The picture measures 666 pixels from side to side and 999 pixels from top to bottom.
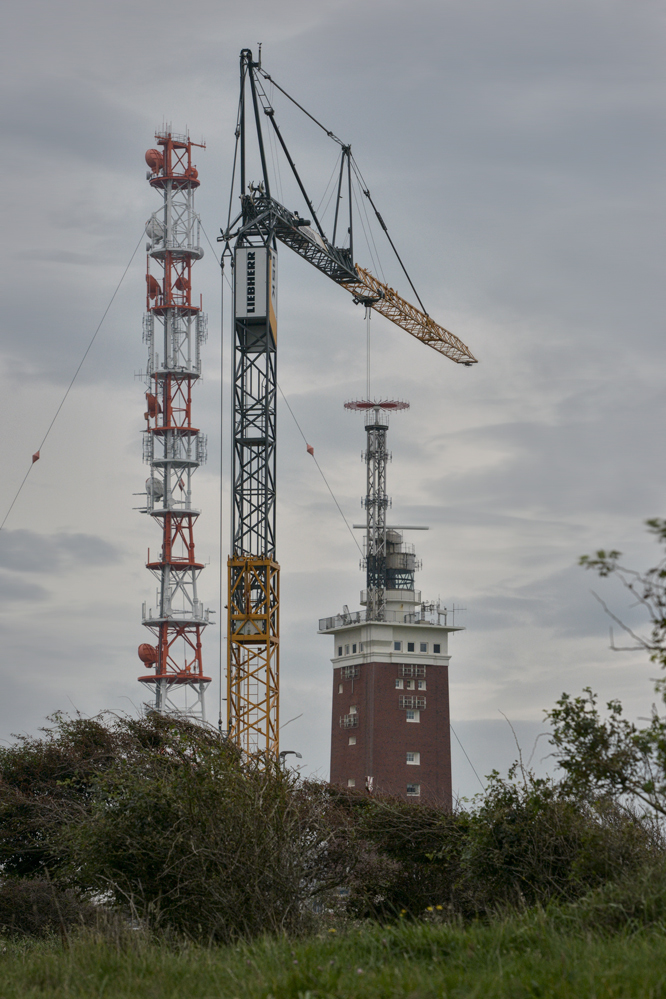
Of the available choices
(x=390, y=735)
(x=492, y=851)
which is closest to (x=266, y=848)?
(x=492, y=851)

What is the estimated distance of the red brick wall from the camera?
273ft

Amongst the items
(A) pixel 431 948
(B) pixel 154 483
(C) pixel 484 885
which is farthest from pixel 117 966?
(B) pixel 154 483

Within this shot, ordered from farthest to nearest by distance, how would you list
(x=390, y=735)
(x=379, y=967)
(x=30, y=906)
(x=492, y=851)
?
(x=390, y=735) < (x=30, y=906) < (x=492, y=851) < (x=379, y=967)

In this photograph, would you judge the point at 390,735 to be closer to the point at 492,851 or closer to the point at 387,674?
the point at 387,674

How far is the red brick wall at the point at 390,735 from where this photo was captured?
3275 inches

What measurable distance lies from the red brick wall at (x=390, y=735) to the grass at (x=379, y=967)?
6903 centimetres

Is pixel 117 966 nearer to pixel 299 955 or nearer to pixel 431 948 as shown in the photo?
pixel 299 955

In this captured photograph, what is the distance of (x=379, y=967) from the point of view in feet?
36.7

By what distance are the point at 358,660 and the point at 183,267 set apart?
31864 mm

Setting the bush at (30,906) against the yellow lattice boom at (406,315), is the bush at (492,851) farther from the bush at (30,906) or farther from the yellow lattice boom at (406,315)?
the yellow lattice boom at (406,315)

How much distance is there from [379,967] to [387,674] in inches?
3027

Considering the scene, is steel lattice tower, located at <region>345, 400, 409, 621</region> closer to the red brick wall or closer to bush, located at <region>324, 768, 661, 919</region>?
the red brick wall

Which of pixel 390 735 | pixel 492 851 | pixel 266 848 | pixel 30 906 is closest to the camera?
pixel 266 848

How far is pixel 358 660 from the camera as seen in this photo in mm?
90000
